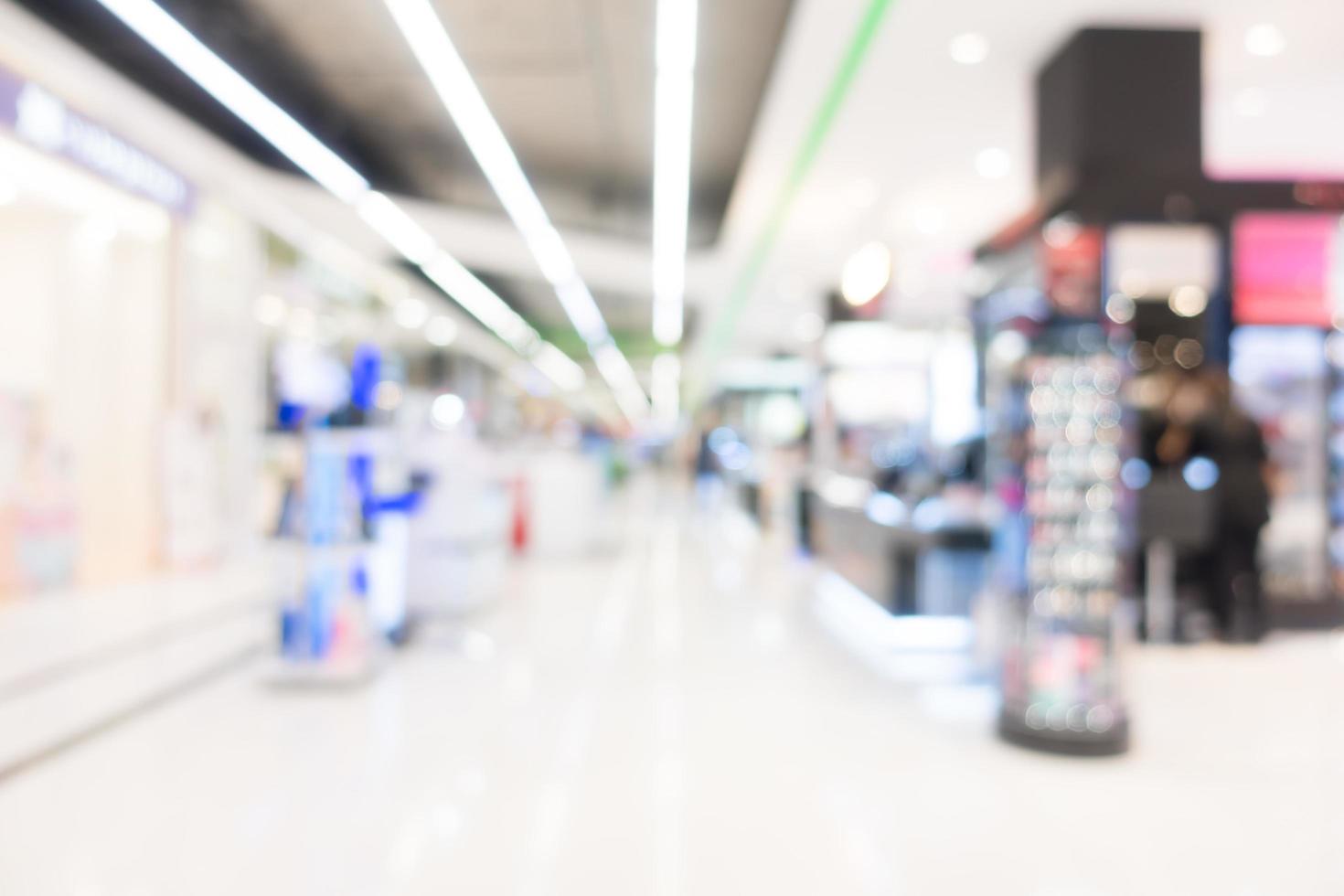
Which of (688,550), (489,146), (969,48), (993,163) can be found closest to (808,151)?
(993,163)

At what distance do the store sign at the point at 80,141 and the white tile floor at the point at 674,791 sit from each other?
12.1ft

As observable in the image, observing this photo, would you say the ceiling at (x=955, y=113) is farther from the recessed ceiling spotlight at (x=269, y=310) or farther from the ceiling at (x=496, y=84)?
the recessed ceiling spotlight at (x=269, y=310)

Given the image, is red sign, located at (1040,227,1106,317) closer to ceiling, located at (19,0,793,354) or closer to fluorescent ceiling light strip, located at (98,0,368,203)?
ceiling, located at (19,0,793,354)

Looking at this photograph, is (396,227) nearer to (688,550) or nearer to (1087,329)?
(688,550)

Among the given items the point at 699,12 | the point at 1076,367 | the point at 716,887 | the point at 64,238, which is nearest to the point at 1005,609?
the point at 1076,367

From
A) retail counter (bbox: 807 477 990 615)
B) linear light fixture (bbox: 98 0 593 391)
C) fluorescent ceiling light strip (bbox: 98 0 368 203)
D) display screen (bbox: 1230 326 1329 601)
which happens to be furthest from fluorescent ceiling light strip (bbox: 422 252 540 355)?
display screen (bbox: 1230 326 1329 601)

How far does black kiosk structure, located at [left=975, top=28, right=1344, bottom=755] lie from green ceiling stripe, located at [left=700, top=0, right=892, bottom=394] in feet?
3.17

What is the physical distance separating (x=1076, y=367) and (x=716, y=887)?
2.50 metres

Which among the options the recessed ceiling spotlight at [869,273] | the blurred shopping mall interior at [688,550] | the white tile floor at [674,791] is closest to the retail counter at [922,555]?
A: the blurred shopping mall interior at [688,550]

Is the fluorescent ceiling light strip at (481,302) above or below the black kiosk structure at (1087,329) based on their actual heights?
above

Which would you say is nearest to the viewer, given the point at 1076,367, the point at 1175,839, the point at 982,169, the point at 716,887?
the point at 716,887

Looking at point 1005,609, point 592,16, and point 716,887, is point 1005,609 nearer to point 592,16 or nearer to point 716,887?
point 716,887

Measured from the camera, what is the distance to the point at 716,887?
260 cm

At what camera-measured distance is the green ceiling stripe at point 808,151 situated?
487cm
